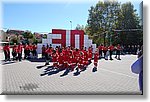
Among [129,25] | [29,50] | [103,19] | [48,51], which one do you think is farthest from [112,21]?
[29,50]

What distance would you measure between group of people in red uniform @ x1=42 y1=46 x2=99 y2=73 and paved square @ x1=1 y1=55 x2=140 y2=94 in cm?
14

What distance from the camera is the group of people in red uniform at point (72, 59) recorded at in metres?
Result: 5.40

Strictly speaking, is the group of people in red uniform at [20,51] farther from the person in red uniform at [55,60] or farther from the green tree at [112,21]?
the green tree at [112,21]

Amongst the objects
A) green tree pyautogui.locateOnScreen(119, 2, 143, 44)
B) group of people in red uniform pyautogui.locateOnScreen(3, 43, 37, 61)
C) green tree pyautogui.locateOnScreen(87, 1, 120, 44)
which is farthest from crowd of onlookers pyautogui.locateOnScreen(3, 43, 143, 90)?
green tree pyautogui.locateOnScreen(87, 1, 120, 44)

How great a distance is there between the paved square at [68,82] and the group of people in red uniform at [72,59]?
143 mm

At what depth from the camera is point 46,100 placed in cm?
473

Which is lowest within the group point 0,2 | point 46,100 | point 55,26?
point 46,100

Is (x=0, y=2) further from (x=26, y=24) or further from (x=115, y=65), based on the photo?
(x=115, y=65)

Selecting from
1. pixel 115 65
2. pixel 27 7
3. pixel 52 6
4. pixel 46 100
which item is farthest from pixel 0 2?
pixel 115 65

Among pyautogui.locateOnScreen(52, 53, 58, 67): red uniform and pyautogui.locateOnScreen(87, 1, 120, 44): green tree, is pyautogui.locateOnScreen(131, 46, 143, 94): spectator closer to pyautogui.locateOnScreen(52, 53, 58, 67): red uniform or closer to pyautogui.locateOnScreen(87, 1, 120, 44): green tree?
pyautogui.locateOnScreen(87, 1, 120, 44): green tree

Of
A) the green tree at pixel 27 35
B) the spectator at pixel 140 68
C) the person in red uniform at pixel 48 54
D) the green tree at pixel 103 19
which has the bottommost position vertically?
the spectator at pixel 140 68

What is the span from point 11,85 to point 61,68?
2.92 ft

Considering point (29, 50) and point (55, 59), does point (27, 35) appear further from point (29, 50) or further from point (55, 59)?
point (29, 50)

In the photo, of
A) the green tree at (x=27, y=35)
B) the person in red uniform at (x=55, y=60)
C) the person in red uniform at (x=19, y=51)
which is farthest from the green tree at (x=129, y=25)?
the person in red uniform at (x=19, y=51)
